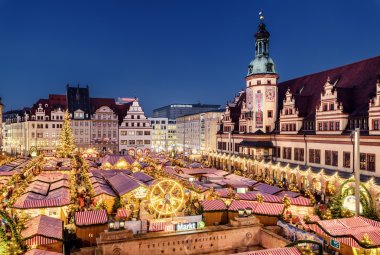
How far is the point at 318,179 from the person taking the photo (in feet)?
128

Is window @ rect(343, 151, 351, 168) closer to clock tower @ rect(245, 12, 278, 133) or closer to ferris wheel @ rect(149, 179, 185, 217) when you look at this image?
clock tower @ rect(245, 12, 278, 133)

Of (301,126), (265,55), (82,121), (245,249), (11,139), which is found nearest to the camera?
(245,249)

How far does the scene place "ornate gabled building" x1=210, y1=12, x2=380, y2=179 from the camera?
38688 millimetres

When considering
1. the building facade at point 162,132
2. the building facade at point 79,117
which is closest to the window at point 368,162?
the building facade at point 79,117

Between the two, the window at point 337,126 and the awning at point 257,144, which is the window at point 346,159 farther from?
the awning at point 257,144

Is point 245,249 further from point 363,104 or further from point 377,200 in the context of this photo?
point 363,104

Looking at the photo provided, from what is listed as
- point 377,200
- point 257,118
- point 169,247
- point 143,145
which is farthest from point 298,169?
point 143,145

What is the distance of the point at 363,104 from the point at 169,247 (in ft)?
102

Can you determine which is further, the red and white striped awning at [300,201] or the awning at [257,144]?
the awning at [257,144]

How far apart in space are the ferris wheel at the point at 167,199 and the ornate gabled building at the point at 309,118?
23.1 meters

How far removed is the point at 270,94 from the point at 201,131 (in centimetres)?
5276

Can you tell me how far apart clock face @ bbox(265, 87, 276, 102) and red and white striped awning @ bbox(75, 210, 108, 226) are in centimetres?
4454

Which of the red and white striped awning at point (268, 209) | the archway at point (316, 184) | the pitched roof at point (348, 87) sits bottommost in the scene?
the archway at point (316, 184)

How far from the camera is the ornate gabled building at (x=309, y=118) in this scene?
38.7m
